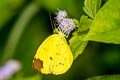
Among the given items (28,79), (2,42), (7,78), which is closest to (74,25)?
(28,79)

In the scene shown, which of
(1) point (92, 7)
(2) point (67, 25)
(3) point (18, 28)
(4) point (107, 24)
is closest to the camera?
(4) point (107, 24)

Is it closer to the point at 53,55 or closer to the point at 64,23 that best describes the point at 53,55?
the point at 53,55

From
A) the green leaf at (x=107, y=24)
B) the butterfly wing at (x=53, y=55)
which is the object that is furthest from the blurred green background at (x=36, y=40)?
the green leaf at (x=107, y=24)

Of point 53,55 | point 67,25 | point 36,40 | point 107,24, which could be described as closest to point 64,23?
point 67,25

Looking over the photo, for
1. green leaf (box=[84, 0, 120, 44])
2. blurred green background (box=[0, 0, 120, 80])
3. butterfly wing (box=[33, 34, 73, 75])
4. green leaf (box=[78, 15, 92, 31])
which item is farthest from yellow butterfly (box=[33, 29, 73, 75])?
blurred green background (box=[0, 0, 120, 80])

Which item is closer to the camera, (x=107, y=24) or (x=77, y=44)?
(x=107, y=24)

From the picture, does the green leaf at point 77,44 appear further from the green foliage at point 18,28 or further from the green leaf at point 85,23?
the green foliage at point 18,28
